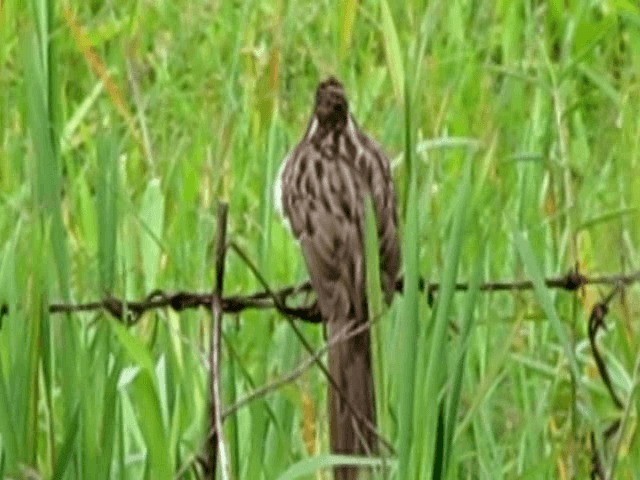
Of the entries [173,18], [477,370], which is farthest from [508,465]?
[173,18]

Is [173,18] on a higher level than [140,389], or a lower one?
higher

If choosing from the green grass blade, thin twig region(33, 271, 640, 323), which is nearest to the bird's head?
thin twig region(33, 271, 640, 323)

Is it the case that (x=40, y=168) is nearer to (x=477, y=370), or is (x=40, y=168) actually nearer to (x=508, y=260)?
(x=477, y=370)

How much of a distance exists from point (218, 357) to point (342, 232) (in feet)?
2.82

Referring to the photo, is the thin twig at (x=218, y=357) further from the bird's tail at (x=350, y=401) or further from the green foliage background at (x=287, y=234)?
the bird's tail at (x=350, y=401)

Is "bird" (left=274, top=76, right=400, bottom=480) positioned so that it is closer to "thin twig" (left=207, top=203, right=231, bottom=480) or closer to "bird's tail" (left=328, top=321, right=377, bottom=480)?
"bird's tail" (left=328, top=321, right=377, bottom=480)

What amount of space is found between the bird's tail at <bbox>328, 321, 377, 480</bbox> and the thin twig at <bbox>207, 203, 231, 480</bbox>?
230 millimetres

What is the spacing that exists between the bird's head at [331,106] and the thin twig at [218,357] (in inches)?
46.3

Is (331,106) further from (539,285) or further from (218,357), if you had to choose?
(218,357)

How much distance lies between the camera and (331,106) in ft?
11.7

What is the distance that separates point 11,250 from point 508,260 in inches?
62.1

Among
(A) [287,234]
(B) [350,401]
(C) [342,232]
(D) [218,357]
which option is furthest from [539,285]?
(A) [287,234]

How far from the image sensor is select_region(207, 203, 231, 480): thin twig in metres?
2.27

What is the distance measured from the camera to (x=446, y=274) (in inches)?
95.0
